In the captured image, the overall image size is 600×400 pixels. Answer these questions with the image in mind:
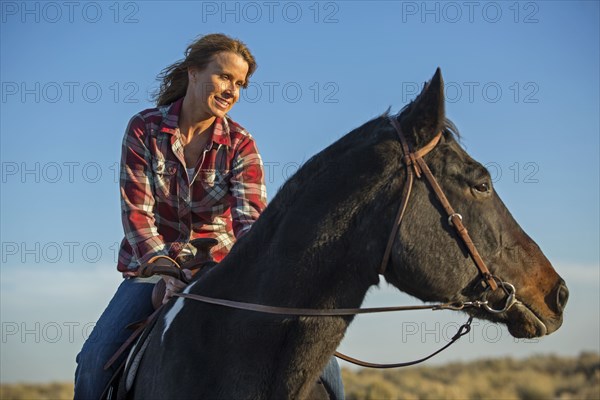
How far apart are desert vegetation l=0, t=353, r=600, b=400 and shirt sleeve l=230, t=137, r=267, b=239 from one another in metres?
16.6

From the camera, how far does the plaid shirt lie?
232 inches

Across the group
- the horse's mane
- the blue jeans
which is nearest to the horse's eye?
the horse's mane

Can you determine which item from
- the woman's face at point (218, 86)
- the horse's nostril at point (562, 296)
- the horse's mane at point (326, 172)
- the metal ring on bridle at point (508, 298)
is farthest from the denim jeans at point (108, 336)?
the horse's nostril at point (562, 296)

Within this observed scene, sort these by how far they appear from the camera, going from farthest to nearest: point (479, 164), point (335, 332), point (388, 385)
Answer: point (388, 385) < point (479, 164) < point (335, 332)

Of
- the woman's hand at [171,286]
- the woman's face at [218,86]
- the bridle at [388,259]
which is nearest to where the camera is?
Result: the bridle at [388,259]

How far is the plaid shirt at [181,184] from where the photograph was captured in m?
5.90

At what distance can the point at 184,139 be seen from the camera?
6234 mm

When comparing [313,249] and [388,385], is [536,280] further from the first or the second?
[388,385]

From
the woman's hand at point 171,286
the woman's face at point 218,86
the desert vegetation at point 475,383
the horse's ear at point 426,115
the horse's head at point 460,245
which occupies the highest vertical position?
the woman's face at point 218,86

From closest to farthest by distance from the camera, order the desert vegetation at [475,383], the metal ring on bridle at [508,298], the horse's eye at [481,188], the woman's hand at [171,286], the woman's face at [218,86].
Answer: the metal ring on bridle at [508,298], the horse's eye at [481,188], the woman's hand at [171,286], the woman's face at [218,86], the desert vegetation at [475,383]

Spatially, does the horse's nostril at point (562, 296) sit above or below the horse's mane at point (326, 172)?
below

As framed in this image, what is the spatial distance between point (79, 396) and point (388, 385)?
1945 cm

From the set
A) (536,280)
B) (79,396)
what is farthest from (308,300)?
(79,396)

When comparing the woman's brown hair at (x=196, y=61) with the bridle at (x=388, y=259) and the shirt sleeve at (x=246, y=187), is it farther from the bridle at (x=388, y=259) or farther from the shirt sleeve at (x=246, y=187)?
the bridle at (x=388, y=259)
